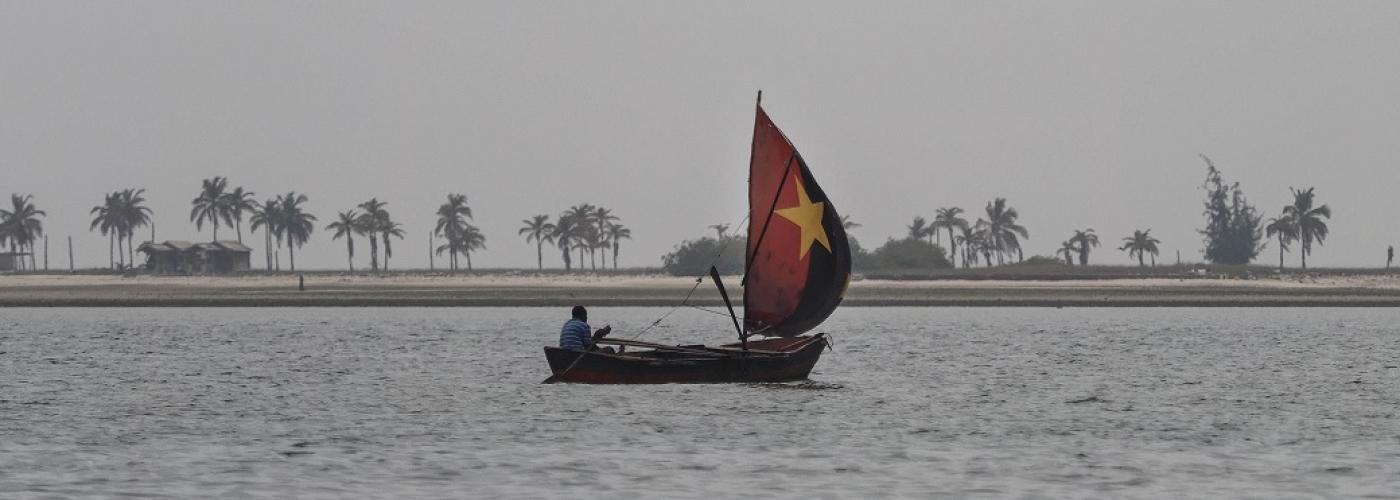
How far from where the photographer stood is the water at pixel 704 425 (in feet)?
93.0

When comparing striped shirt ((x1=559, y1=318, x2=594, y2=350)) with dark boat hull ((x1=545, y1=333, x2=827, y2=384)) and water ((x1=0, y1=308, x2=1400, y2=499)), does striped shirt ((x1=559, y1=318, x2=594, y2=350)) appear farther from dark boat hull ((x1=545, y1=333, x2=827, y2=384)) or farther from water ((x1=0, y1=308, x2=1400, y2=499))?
water ((x1=0, y1=308, x2=1400, y2=499))

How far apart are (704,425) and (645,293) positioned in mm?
113052

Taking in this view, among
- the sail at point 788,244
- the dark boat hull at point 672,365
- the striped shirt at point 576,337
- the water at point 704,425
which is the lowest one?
the water at point 704,425

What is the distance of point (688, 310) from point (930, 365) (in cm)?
9076

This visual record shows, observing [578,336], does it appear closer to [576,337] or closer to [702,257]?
[576,337]

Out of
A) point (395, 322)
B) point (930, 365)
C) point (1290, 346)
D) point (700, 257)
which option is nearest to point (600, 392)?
point (930, 365)

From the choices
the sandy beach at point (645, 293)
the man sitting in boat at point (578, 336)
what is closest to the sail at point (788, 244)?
the man sitting in boat at point (578, 336)

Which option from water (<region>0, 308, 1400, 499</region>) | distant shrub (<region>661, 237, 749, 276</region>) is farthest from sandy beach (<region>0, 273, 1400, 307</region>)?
water (<region>0, 308, 1400, 499</region>)

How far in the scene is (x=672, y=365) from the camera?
45.9 m

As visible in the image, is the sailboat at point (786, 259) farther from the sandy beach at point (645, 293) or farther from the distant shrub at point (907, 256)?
the distant shrub at point (907, 256)

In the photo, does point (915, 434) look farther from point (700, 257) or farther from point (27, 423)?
point (700, 257)

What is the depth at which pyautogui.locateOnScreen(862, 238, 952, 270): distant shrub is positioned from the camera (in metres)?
187

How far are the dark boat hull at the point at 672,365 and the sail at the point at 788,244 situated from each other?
6.39 feet

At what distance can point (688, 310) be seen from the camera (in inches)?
5979
